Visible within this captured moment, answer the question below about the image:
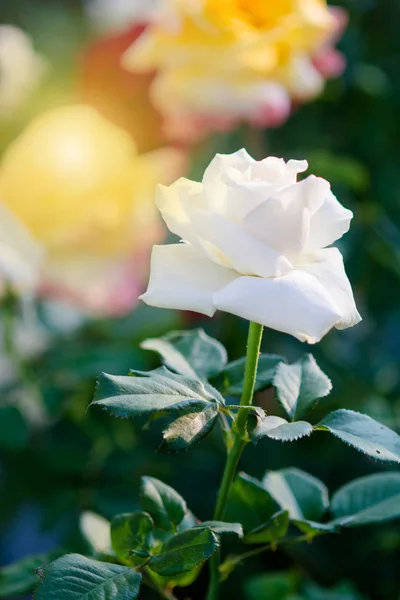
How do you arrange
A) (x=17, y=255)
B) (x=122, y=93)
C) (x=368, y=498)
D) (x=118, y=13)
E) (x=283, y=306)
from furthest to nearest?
(x=118, y=13)
(x=122, y=93)
(x=17, y=255)
(x=368, y=498)
(x=283, y=306)

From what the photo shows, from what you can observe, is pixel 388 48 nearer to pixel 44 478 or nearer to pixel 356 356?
pixel 356 356

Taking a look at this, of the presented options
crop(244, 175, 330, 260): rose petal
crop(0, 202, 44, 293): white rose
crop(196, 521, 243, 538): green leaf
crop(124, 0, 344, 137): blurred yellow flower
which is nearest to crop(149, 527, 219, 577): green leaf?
crop(196, 521, 243, 538): green leaf

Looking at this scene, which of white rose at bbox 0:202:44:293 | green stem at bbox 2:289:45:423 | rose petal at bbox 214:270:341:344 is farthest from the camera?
green stem at bbox 2:289:45:423

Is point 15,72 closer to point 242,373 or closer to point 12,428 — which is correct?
point 12,428

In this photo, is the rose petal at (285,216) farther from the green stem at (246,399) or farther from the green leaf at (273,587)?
the green leaf at (273,587)

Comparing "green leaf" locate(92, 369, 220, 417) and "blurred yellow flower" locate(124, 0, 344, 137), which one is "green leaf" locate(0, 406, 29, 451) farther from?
"green leaf" locate(92, 369, 220, 417)

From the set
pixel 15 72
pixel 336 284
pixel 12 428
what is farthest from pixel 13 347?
pixel 336 284

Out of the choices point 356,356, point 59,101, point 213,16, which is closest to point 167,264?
point 213,16
